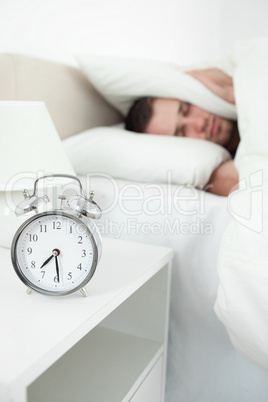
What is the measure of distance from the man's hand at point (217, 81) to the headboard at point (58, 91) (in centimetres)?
37

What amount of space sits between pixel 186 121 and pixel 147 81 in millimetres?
175

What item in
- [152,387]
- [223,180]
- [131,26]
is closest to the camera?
[152,387]

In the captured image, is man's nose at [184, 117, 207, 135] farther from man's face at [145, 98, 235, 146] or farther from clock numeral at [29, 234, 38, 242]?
clock numeral at [29, 234, 38, 242]

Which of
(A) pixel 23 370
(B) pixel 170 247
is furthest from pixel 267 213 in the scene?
(A) pixel 23 370

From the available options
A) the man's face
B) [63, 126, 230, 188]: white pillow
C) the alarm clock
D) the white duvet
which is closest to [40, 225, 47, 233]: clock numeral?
the alarm clock

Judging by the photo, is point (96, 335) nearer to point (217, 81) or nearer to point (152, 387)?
point (152, 387)

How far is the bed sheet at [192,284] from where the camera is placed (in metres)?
0.91

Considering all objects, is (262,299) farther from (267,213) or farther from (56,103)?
(56,103)

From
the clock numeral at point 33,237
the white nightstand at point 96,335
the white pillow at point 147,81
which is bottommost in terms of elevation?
the white nightstand at point 96,335

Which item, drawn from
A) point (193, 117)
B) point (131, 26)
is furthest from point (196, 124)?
point (131, 26)

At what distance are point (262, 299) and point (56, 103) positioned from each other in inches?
33.7

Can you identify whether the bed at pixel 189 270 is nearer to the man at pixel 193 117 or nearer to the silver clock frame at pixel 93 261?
the man at pixel 193 117

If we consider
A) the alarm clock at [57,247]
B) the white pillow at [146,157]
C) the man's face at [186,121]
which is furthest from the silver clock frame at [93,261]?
the man's face at [186,121]

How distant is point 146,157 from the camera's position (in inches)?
42.4
